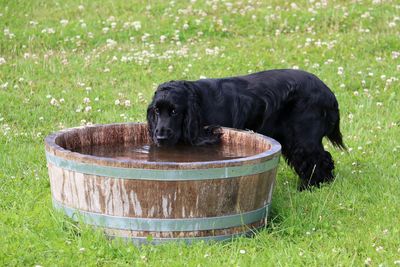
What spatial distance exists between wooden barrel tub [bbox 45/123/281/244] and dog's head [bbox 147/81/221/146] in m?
1.00

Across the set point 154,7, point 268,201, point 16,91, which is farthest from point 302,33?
point 268,201

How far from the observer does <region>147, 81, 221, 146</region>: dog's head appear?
5.88m

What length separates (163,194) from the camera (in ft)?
15.4

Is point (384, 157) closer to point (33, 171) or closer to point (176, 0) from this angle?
point (33, 171)

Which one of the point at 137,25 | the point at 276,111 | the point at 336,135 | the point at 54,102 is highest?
the point at 276,111

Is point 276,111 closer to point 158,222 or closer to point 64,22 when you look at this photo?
point 158,222

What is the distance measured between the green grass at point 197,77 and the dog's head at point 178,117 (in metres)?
0.83

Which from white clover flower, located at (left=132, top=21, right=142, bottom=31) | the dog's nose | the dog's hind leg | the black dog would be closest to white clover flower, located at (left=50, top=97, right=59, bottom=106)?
the black dog

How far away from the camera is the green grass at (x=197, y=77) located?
4758 millimetres

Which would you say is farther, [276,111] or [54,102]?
[54,102]

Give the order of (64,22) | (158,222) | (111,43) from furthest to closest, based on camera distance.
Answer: (64,22) < (111,43) < (158,222)

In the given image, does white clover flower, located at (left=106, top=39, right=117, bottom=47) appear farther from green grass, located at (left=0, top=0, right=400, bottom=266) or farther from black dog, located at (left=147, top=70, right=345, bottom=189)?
black dog, located at (left=147, top=70, right=345, bottom=189)

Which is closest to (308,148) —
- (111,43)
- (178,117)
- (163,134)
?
(178,117)

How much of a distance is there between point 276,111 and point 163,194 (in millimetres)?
2009
